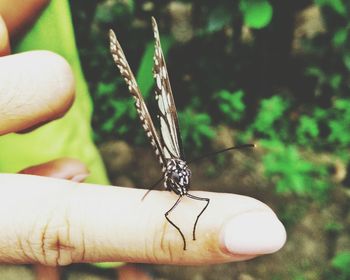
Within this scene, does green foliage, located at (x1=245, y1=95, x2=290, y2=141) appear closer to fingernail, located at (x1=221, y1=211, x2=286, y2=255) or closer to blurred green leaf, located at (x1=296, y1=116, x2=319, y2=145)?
blurred green leaf, located at (x1=296, y1=116, x2=319, y2=145)

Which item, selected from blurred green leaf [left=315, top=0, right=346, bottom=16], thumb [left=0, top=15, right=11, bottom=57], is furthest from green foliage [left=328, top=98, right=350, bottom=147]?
thumb [left=0, top=15, right=11, bottom=57]

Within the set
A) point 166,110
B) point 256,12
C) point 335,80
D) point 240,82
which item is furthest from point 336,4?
point 166,110

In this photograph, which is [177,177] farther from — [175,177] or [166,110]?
[166,110]

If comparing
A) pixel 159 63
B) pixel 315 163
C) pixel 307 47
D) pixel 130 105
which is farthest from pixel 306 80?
pixel 159 63

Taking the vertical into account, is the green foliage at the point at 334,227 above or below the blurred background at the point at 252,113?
below

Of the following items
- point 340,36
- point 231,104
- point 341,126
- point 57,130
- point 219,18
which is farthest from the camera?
point 231,104

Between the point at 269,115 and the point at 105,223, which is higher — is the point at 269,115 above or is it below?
below

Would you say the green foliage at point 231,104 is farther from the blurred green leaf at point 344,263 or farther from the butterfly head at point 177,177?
the butterfly head at point 177,177

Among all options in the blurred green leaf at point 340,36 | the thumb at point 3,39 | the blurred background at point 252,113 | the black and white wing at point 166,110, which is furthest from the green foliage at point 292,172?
the thumb at point 3,39

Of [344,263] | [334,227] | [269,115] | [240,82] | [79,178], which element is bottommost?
[334,227]
